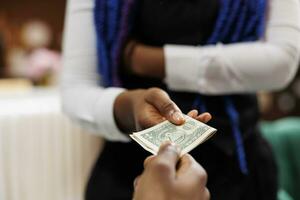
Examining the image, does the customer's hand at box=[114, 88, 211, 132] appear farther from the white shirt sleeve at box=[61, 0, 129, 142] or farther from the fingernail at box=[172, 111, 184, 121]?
the white shirt sleeve at box=[61, 0, 129, 142]

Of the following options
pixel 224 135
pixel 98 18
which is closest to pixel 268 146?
pixel 224 135

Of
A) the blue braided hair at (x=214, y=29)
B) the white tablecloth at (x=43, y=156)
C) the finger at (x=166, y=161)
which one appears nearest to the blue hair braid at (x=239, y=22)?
the blue braided hair at (x=214, y=29)

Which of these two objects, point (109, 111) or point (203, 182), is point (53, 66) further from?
point (203, 182)

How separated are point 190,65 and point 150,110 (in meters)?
0.18

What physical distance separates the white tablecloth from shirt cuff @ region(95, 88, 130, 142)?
0.32 metres

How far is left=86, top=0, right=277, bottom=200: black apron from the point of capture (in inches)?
26.9

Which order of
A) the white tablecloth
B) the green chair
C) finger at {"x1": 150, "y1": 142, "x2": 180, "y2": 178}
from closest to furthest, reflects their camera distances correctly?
finger at {"x1": 150, "y1": 142, "x2": 180, "y2": 178}
the white tablecloth
the green chair

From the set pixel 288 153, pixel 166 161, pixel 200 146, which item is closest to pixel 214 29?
pixel 200 146

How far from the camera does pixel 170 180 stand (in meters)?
0.38

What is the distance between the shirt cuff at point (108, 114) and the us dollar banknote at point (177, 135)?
0.56 feet

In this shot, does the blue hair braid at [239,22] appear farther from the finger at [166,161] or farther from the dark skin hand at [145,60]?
the finger at [166,161]

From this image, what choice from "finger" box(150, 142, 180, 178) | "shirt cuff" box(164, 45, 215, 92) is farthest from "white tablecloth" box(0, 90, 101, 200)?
"finger" box(150, 142, 180, 178)

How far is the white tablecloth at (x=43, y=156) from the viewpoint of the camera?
100 centimetres

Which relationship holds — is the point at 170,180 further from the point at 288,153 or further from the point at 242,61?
the point at 288,153
